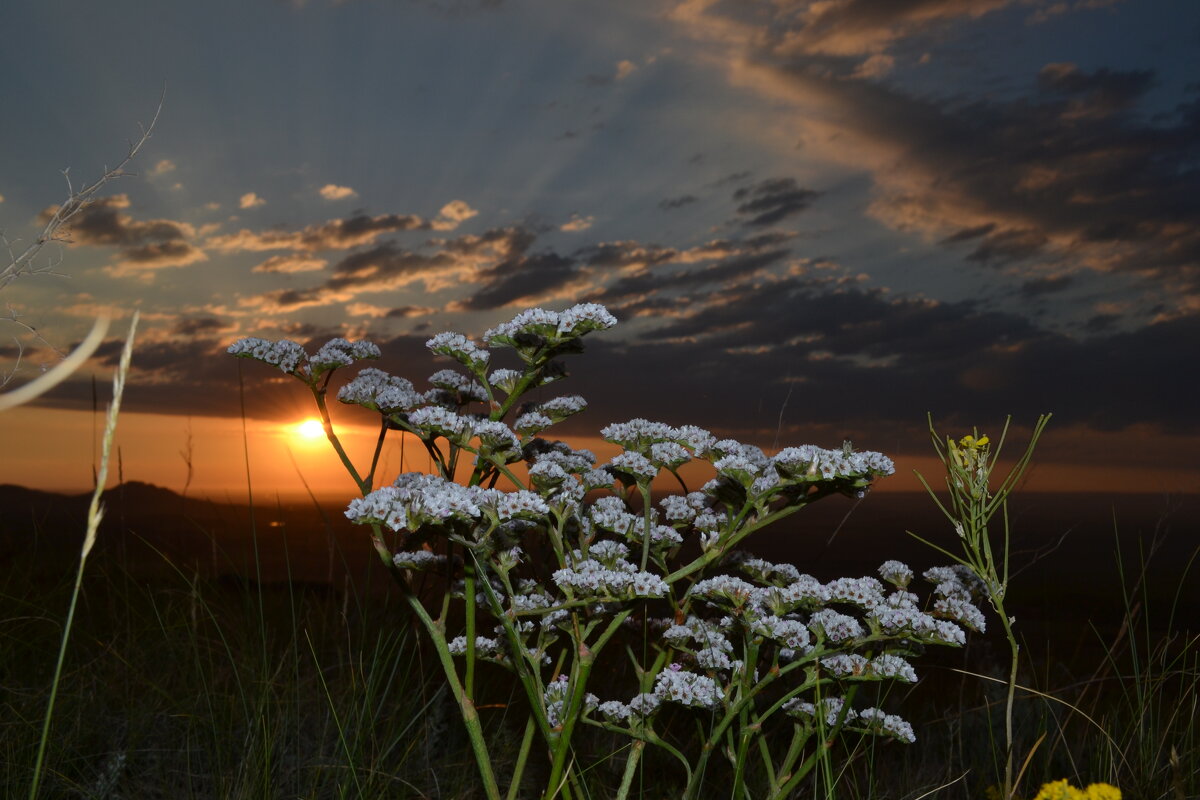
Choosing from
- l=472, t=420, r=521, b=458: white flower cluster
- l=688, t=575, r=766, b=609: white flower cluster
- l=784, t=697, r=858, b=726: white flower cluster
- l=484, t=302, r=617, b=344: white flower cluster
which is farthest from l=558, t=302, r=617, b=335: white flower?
l=784, t=697, r=858, b=726: white flower cluster

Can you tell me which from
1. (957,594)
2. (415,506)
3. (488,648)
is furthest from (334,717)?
(957,594)

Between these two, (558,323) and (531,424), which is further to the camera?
(531,424)

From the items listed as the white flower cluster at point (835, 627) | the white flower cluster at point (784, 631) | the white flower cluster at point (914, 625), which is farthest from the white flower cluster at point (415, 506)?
the white flower cluster at point (914, 625)

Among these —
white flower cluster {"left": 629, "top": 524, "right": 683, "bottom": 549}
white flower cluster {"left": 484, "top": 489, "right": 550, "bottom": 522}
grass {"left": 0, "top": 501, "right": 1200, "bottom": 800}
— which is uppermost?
white flower cluster {"left": 484, "top": 489, "right": 550, "bottom": 522}

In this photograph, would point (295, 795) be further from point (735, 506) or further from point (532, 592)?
point (735, 506)

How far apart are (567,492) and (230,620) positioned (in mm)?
4469

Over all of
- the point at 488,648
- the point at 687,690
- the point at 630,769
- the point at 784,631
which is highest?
the point at 784,631

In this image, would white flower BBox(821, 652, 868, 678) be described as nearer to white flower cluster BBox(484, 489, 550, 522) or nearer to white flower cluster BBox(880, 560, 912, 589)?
white flower cluster BBox(880, 560, 912, 589)

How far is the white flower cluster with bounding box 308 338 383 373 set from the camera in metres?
4.16

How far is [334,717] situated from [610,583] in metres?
1.99

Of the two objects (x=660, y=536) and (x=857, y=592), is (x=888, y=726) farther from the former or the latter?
(x=660, y=536)

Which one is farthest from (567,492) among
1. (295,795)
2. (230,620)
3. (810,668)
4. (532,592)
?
(230,620)

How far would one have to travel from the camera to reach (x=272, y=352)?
4094 millimetres

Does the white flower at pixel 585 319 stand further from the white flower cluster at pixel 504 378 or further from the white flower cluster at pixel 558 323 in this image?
the white flower cluster at pixel 504 378
